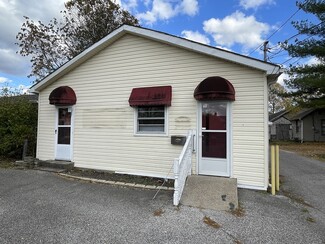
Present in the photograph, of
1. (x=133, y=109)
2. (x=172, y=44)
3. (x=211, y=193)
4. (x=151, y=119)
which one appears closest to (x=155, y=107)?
(x=151, y=119)

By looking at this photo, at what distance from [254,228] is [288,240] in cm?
54

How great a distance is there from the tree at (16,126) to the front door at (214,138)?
760cm

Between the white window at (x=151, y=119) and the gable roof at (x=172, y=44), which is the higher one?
the gable roof at (x=172, y=44)

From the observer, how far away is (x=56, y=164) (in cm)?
827

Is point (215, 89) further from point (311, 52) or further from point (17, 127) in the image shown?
point (311, 52)

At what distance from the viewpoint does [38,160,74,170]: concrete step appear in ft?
26.8

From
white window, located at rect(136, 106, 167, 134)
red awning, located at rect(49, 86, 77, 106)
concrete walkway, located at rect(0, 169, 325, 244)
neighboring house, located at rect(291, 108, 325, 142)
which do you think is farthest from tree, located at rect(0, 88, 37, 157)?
neighboring house, located at rect(291, 108, 325, 142)

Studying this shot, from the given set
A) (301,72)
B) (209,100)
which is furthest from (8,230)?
(301,72)

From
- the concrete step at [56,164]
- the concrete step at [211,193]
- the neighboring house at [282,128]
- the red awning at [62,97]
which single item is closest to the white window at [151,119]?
the concrete step at [211,193]

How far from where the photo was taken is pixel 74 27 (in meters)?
19.2

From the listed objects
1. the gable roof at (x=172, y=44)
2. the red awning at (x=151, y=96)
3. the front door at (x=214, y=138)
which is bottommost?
the front door at (x=214, y=138)

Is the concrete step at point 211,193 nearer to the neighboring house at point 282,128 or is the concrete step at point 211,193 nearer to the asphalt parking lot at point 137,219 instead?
the asphalt parking lot at point 137,219

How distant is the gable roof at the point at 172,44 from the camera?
590 cm

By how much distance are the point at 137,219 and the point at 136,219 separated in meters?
0.02
